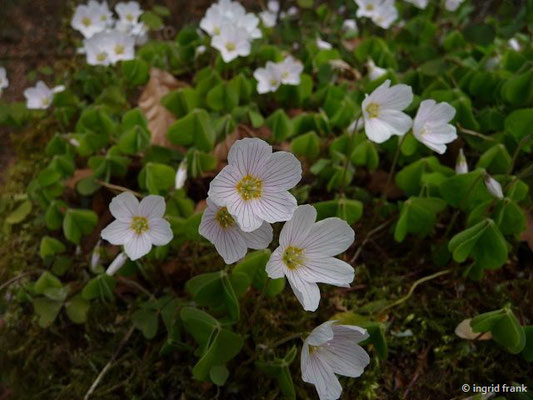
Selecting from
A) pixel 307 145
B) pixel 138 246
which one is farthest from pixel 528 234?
pixel 138 246

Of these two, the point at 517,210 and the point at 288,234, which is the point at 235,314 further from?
the point at 517,210

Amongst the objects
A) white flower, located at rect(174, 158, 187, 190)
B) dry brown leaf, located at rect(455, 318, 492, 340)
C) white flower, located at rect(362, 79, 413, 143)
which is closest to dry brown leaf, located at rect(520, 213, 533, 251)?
dry brown leaf, located at rect(455, 318, 492, 340)

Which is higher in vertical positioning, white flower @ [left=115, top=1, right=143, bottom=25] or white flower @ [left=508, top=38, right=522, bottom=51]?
white flower @ [left=115, top=1, right=143, bottom=25]

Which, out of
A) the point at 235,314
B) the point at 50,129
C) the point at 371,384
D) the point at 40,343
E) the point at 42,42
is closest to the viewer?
the point at 235,314

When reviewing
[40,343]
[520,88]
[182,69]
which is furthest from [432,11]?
[40,343]

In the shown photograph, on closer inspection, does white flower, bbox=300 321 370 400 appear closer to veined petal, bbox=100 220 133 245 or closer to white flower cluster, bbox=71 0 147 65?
veined petal, bbox=100 220 133 245

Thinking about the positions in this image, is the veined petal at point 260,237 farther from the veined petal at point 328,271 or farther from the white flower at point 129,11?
the white flower at point 129,11

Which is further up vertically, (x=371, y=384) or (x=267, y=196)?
(x=267, y=196)
